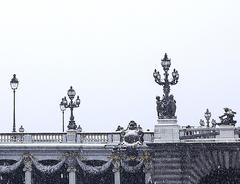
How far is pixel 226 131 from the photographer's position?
41.0 m

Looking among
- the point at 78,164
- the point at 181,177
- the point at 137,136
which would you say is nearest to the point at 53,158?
the point at 78,164

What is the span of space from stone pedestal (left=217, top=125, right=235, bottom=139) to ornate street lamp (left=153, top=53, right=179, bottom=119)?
3.22 metres

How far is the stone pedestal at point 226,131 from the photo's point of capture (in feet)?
134

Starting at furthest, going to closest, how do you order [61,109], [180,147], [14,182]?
[61,109], [14,182], [180,147]

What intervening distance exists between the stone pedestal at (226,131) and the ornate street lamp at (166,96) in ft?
10.5

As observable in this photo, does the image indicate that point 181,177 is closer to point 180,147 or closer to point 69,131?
point 180,147

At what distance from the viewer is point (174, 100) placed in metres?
41.9

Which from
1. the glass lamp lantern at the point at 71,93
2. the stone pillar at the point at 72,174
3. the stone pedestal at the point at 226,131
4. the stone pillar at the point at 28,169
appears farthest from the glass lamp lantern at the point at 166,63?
the stone pillar at the point at 28,169

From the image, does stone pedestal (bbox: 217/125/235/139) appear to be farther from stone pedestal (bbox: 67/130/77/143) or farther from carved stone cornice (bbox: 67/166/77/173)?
carved stone cornice (bbox: 67/166/77/173)

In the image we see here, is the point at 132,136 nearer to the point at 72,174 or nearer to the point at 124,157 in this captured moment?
the point at 124,157

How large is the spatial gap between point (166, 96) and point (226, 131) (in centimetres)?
441

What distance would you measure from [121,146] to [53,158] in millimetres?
7590

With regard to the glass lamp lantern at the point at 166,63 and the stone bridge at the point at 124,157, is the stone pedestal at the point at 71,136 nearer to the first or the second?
the stone bridge at the point at 124,157

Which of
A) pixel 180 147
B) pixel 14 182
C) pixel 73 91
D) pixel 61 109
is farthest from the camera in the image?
pixel 61 109
